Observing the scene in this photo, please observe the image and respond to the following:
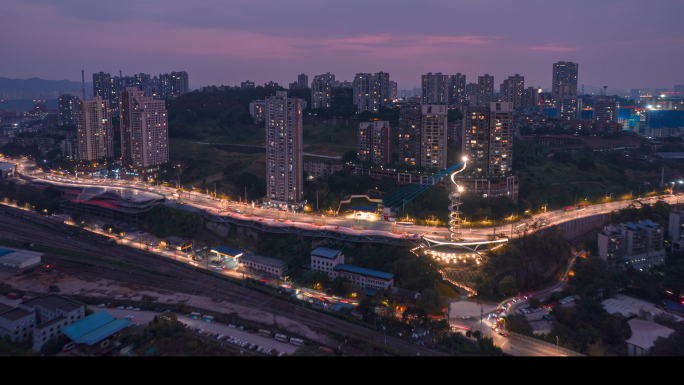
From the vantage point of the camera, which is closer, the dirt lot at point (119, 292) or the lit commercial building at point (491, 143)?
the dirt lot at point (119, 292)

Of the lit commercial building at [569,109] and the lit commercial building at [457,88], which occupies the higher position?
the lit commercial building at [457,88]

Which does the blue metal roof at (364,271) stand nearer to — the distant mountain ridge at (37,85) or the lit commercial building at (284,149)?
the lit commercial building at (284,149)

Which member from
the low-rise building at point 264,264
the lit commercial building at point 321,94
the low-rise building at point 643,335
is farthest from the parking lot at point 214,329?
the lit commercial building at point 321,94

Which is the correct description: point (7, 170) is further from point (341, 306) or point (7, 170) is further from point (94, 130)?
point (341, 306)

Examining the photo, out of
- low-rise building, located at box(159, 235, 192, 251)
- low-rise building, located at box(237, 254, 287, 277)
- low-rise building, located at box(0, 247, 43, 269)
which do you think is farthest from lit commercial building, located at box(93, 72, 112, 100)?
low-rise building, located at box(237, 254, 287, 277)

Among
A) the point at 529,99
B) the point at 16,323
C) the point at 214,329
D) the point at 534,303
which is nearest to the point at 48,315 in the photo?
the point at 16,323

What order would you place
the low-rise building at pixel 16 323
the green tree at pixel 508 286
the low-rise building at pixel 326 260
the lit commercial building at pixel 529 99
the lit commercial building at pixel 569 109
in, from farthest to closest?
the lit commercial building at pixel 529 99 → the lit commercial building at pixel 569 109 → the low-rise building at pixel 326 260 → the green tree at pixel 508 286 → the low-rise building at pixel 16 323
